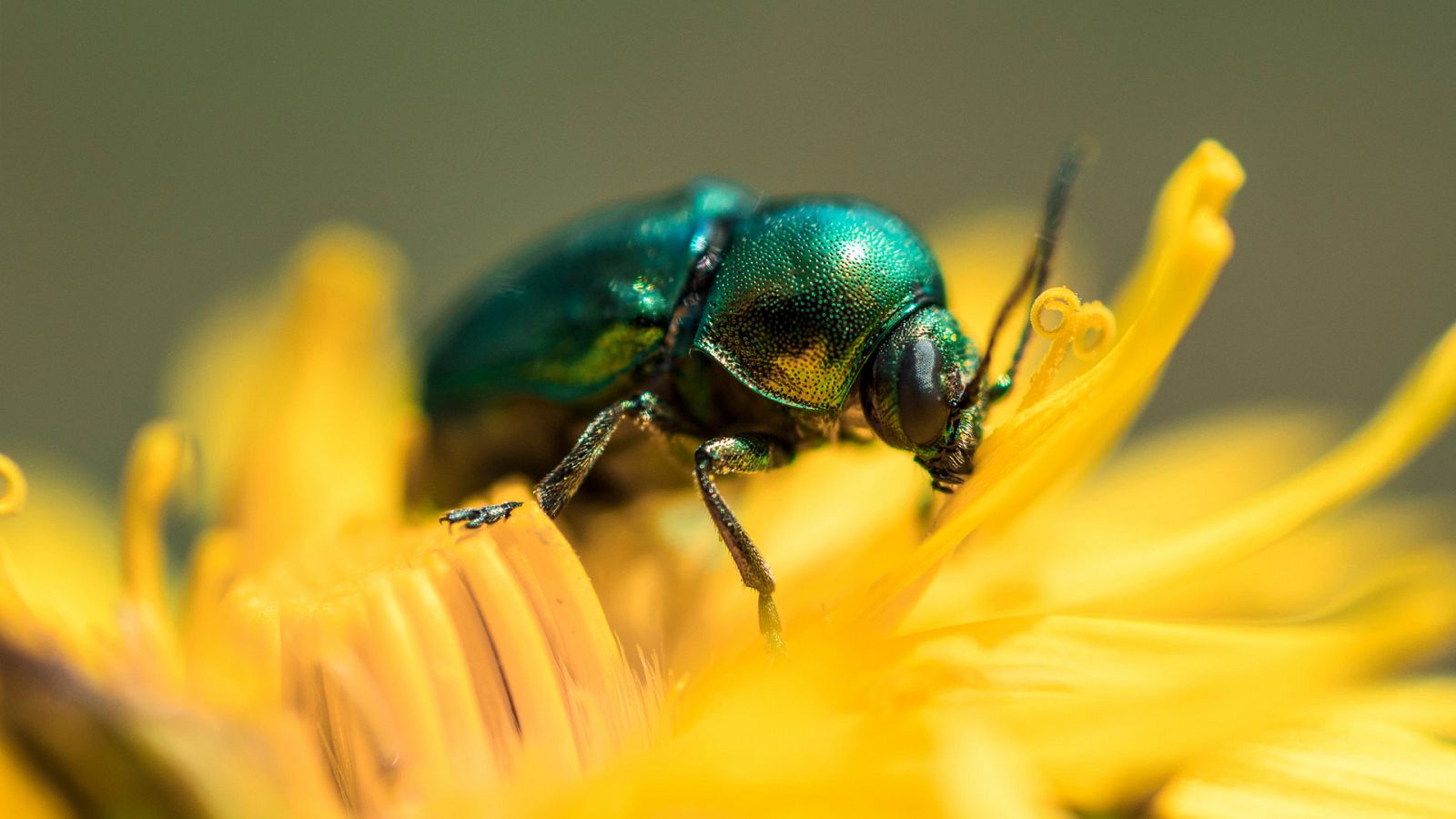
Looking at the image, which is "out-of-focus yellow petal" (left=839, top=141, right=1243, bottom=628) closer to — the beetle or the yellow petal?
the beetle

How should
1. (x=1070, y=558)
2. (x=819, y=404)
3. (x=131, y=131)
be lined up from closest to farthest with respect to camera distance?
(x=819, y=404) < (x=1070, y=558) < (x=131, y=131)

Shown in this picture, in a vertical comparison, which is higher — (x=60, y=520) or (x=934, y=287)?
(x=934, y=287)

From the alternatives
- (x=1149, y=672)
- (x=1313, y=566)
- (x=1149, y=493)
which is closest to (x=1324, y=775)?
(x=1149, y=672)

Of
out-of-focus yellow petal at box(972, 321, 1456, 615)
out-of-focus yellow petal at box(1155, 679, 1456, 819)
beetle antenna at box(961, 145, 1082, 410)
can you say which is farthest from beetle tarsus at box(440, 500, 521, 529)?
out-of-focus yellow petal at box(1155, 679, 1456, 819)

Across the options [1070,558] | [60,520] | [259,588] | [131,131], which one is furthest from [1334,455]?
[131,131]

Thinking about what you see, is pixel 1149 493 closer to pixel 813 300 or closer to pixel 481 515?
pixel 813 300

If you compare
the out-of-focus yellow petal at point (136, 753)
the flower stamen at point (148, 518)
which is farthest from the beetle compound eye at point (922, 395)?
the flower stamen at point (148, 518)

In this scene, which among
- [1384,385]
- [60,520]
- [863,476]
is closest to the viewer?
[863,476]

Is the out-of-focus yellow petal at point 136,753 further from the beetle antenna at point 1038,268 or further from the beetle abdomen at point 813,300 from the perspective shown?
the beetle antenna at point 1038,268

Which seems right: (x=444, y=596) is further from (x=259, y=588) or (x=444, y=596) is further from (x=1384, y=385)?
(x=1384, y=385)
